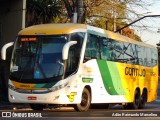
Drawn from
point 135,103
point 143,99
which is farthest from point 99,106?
point 143,99

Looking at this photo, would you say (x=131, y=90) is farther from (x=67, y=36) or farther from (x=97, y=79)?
(x=67, y=36)

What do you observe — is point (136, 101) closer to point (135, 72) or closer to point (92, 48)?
point (135, 72)

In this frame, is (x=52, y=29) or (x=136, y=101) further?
(x=136, y=101)

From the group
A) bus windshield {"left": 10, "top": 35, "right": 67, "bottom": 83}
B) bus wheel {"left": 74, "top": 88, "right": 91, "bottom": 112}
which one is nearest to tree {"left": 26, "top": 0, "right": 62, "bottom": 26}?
bus windshield {"left": 10, "top": 35, "right": 67, "bottom": 83}

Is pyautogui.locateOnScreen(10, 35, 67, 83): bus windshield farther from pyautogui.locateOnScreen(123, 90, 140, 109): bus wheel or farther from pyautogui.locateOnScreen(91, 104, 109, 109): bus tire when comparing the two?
pyautogui.locateOnScreen(123, 90, 140, 109): bus wheel

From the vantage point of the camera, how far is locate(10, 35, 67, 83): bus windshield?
1788 cm

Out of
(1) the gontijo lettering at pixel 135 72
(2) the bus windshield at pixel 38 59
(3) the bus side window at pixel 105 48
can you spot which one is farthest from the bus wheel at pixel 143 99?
(2) the bus windshield at pixel 38 59

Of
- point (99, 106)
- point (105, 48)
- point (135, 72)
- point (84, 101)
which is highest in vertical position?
point (105, 48)

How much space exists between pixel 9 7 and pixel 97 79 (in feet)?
35.3

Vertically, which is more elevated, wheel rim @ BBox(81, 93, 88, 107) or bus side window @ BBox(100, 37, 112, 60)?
bus side window @ BBox(100, 37, 112, 60)

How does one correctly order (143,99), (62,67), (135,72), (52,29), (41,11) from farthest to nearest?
(41,11)
(143,99)
(135,72)
(52,29)
(62,67)

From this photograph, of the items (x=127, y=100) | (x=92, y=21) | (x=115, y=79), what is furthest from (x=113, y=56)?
(x=92, y=21)

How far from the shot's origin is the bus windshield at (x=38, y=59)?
17875 millimetres

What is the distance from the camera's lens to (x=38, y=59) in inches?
712
